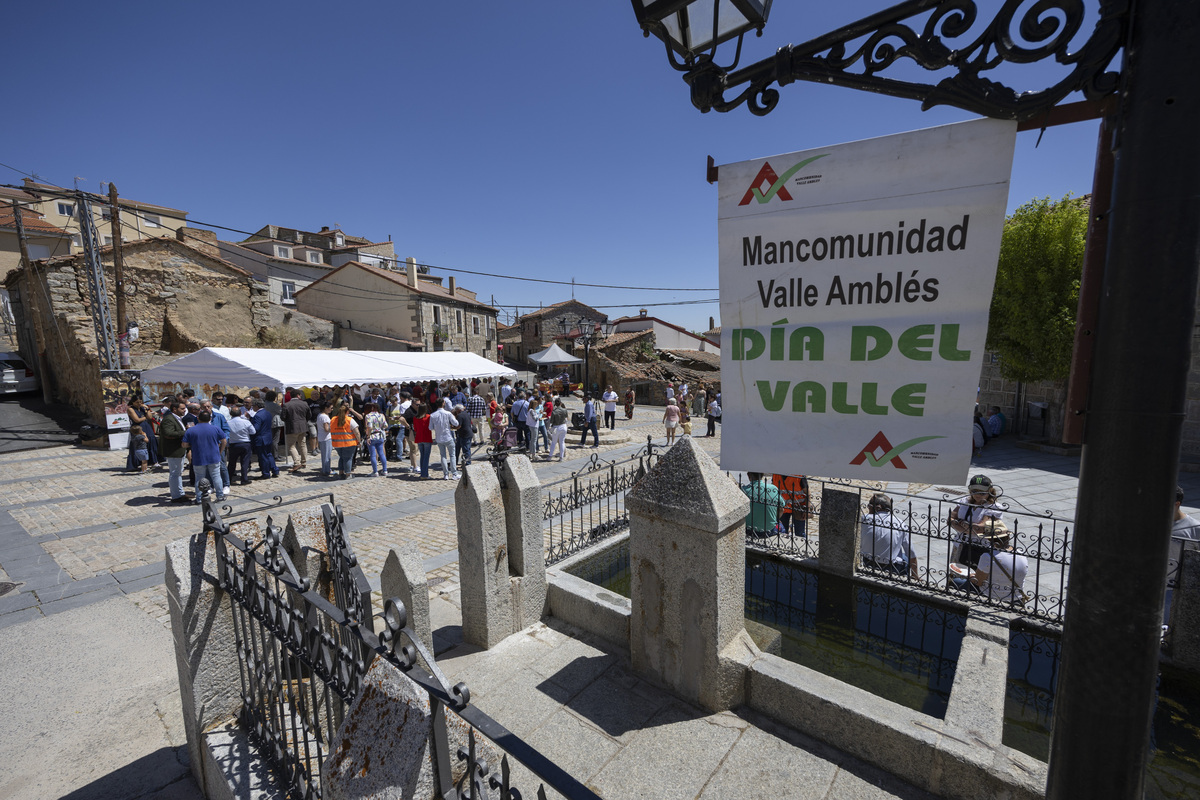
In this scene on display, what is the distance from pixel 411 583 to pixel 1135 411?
377cm

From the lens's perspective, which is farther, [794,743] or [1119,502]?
[794,743]

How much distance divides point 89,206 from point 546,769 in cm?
2133

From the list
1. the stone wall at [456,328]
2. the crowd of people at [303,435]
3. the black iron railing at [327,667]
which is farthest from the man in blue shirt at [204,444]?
the stone wall at [456,328]

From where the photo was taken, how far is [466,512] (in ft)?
15.4

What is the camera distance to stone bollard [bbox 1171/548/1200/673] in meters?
4.19

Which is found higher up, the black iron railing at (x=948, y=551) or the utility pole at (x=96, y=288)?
the utility pole at (x=96, y=288)

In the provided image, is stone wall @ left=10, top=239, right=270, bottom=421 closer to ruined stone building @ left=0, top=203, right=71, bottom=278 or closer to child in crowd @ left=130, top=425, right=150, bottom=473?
child in crowd @ left=130, top=425, right=150, bottom=473

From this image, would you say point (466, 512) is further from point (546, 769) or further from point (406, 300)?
point (406, 300)

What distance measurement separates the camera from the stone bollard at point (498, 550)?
4629 millimetres

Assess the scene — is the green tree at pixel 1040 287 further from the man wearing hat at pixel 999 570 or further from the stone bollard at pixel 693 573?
the stone bollard at pixel 693 573

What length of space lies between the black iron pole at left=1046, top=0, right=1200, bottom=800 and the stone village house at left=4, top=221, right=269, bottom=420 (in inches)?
921

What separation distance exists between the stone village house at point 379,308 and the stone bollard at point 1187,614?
103 ft

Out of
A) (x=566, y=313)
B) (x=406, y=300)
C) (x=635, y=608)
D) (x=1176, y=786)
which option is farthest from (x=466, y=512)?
(x=566, y=313)

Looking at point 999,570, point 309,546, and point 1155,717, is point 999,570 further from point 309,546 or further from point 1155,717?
point 309,546
